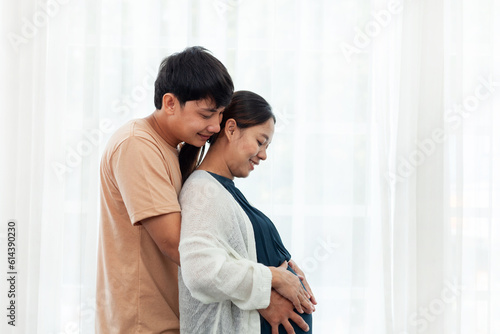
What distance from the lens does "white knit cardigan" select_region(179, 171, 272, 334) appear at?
1.02 m

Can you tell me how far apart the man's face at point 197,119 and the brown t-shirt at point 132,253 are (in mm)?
73

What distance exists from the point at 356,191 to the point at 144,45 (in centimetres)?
106

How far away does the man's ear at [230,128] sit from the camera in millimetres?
1213

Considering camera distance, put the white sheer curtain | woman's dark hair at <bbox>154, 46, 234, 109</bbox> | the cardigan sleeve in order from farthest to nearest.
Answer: the white sheer curtain
woman's dark hair at <bbox>154, 46, 234, 109</bbox>
the cardigan sleeve

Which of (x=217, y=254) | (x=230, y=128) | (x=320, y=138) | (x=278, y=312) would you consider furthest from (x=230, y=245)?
(x=320, y=138)

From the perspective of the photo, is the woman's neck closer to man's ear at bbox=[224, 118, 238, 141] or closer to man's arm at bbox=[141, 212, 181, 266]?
man's ear at bbox=[224, 118, 238, 141]

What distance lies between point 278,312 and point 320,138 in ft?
3.29

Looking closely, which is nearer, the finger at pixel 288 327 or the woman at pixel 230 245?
the woman at pixel 230 245

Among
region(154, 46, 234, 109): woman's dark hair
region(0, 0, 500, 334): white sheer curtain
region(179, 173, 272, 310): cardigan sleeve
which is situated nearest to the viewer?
region(179, 173, 272, 310): cardigan sleeve

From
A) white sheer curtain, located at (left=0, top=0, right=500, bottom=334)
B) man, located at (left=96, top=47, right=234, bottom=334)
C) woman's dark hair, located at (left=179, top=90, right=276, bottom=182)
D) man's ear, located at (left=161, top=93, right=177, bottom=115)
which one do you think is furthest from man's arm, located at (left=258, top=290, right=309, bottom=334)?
white sheer curtain, located at (left=0, top=0, right=500, bottom=334)

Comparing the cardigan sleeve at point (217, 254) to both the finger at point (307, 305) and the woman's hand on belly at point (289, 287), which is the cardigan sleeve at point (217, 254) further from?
the finger at point (307, 305)

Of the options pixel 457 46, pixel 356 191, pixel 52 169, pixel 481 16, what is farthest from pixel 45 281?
pixel 481 16

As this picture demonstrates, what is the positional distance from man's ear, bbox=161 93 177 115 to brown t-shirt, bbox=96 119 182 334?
0.07m

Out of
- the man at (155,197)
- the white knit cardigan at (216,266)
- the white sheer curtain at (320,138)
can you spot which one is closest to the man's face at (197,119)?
the man at (155,197)
